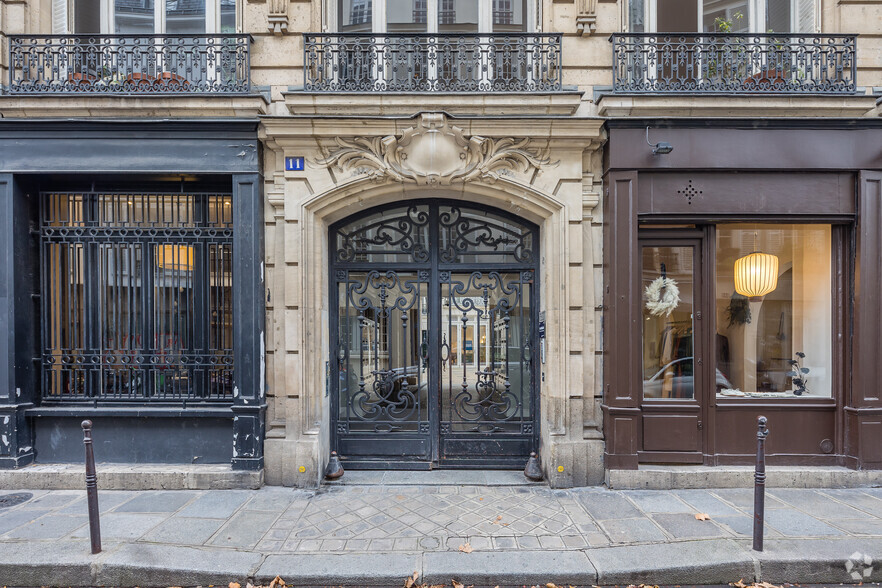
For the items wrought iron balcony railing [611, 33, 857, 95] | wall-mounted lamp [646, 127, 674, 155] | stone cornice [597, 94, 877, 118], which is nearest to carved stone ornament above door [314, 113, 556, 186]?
stone cornice [597, 94, 877, 118]

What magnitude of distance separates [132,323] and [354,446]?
328 centimetres

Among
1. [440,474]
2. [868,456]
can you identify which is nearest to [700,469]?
[868,456]

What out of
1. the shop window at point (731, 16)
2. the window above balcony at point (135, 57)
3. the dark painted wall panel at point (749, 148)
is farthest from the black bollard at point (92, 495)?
the shop window at point (731, 16)

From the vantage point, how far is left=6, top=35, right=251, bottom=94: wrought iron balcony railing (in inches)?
223

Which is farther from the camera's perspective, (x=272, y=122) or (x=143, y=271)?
(x=143, y=271)

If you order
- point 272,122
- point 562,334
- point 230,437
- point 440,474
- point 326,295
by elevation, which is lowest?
point 440,474

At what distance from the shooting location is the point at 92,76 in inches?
229

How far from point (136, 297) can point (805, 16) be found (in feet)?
31.2

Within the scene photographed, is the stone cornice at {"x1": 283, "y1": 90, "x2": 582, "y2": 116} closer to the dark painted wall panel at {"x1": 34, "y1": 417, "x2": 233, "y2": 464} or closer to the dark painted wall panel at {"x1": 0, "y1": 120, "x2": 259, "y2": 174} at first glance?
the dark painted wall panel at {"x1": 0, "y1": 120, "x2": 259, "y2": 174}

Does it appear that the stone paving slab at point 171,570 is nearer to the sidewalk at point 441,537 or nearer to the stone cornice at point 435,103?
the sidewalk at point 441,537

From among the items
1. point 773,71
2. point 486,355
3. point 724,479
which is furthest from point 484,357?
point 773,71

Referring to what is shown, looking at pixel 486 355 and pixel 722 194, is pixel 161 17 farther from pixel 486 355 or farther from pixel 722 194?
pixel 722 194

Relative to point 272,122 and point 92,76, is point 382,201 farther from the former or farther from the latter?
point 92,76

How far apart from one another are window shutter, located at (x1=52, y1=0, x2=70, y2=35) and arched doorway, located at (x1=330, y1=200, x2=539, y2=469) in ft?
14.6
